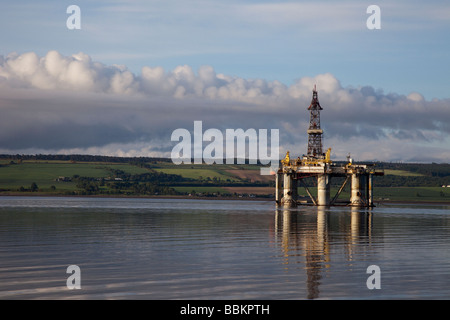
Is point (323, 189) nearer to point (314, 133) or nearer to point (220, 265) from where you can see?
point (314, 133)

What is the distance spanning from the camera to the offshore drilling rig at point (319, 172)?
123875mm

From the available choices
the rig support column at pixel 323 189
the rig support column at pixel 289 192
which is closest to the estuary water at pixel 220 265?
the rig support column at pixel 323 189

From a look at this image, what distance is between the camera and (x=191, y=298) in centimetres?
2262

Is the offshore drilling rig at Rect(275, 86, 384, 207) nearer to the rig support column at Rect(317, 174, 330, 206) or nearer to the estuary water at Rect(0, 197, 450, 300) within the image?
the rig support column at Rect(317, 174, 330, 206)

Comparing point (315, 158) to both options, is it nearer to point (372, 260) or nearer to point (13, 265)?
point (372, 260)

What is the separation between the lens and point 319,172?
4811 inches

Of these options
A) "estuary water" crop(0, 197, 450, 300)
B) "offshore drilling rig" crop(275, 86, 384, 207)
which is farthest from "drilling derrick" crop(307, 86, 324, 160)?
"estuary water" crop(0, 197, 450, 300)

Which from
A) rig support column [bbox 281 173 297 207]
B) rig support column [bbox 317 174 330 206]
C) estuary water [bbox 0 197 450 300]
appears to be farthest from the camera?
rig support column [bbox 281 173 297 207]

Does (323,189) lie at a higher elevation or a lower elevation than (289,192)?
higher

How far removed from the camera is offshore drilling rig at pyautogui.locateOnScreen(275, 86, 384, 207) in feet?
406

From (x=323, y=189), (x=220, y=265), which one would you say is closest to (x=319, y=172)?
(x=323, y=189)

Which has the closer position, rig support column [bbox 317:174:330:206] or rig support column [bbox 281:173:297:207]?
rig support column [bbox 317:174:330:206]
